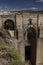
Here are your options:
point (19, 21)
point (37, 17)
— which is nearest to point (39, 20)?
point (37, 17)

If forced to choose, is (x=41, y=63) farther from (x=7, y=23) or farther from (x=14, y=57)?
(x=7, y=23)

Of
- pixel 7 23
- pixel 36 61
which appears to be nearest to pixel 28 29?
pixel 7 23

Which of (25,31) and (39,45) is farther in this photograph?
(25,31)

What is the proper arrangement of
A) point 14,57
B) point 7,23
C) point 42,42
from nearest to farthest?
point 14,57 → point 42,42 → point 7,23

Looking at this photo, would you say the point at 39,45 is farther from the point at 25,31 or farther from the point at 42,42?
the point at 25,31

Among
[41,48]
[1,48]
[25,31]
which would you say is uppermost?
[1,48]

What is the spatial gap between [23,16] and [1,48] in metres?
13.7

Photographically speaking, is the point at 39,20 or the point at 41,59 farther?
the point at 39,20

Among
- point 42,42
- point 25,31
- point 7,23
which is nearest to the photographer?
point 42,42

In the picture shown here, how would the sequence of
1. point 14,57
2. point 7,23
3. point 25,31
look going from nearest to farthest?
point 14,57, point 25,31, point 7,23

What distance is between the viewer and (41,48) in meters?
7.97

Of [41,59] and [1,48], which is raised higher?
[1,48]

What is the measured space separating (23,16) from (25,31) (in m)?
1.70

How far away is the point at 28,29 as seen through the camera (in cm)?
1922
